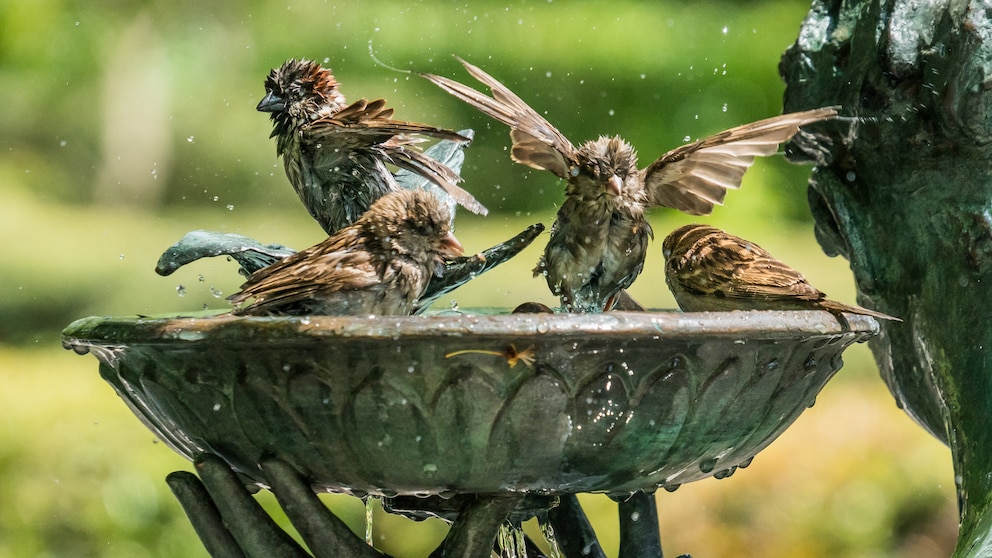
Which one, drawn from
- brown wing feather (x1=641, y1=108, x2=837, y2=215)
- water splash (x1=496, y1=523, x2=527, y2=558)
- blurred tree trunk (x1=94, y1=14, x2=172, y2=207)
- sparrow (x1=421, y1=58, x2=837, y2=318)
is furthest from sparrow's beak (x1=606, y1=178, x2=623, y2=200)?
blurred tree trunk (x1=94, y1=14, x2=172, y2=207)

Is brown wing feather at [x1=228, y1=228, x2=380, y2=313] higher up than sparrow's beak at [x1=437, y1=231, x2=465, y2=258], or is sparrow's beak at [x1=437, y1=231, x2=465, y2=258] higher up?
sparrow's beak at [x1=437, y1=231, x2=465, y2=258]

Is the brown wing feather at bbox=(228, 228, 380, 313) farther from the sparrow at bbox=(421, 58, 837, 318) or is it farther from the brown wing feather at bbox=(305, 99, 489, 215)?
the sparrow at bbox=(421, 58, 837, 318)

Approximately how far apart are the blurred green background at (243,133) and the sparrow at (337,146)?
3.01 meters

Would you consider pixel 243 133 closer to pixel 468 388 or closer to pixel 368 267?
pixel 368 267

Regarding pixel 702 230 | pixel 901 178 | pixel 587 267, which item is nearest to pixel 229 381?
pixel 587 267

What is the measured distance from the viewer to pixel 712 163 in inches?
89.2

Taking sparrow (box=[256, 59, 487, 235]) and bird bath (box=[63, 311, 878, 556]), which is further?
sparrow (box=[256, 59, 487, 235])

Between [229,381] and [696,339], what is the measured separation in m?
0.66

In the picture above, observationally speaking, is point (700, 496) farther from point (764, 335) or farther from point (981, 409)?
point (764, 335)

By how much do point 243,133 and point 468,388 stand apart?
5.42m

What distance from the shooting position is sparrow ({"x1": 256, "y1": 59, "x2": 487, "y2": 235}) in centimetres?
211

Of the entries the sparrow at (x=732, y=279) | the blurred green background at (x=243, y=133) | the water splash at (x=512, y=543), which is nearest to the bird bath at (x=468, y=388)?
the sparrow at (x=732, y=279)

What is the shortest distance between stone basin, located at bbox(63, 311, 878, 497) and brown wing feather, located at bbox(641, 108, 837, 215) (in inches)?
19.0

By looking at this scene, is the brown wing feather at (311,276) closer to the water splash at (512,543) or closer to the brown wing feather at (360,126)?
the brown wing feather at (360,126)
